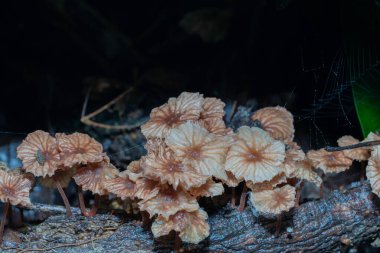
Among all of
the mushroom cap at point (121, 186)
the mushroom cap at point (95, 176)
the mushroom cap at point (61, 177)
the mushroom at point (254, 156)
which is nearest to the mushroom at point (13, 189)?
the mushroom cap at point (61, 177)

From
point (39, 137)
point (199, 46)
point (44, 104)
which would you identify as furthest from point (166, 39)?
point (39, 137)

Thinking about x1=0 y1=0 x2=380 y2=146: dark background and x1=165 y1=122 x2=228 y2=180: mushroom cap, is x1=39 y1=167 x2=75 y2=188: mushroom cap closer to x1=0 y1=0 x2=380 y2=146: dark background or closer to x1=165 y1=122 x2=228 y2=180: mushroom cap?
x1=165 y1=122 x2=228 y2=180: mushroom cap

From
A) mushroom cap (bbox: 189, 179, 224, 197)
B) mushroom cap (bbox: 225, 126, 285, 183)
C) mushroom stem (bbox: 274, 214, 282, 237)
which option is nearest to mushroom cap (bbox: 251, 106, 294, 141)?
mushroom cap (bbox: 225, 126, 285, 183)

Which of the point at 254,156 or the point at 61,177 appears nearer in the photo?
the point at 254,156

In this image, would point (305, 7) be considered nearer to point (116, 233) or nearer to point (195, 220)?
point (195, 220)

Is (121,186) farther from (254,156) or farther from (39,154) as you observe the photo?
(254,156)

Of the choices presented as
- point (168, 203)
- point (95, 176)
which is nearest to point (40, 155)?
point (95, 176)
